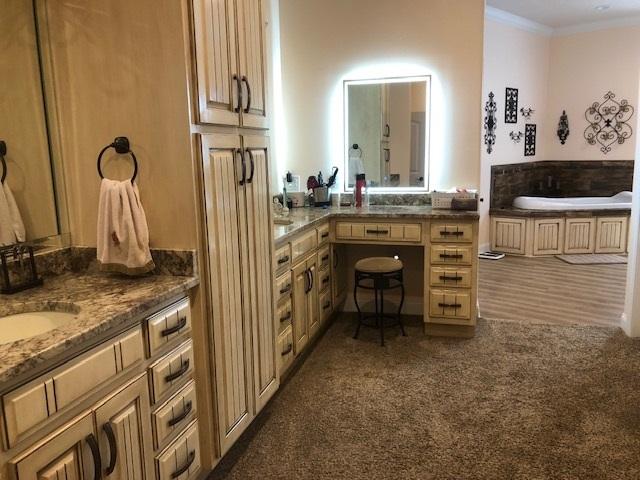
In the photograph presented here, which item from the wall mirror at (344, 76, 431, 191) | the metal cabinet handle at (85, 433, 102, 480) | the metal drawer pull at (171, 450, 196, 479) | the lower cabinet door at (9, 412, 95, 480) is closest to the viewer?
the lower cabinet door at (9, 412, 95, 480)

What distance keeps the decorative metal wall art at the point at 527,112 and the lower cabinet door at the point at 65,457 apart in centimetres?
660

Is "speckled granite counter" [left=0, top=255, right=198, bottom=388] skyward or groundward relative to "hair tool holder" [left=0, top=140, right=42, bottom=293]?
groundward

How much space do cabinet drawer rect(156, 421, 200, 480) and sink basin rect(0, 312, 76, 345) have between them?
54 centimetres

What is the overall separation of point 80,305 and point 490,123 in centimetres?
564

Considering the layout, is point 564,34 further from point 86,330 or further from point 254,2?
point 86,330

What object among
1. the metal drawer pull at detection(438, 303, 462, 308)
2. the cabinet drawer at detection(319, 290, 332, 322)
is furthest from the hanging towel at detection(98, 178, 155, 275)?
the metal drawer pull at detection(438, 303, 462, 308)

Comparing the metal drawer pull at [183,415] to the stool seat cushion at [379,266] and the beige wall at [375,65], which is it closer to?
the stool seat cushion at [379,266]

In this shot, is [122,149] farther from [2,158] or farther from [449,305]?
[449,305]

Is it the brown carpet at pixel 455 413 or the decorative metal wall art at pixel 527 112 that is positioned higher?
the decorative metal wall art at pixel 527 112

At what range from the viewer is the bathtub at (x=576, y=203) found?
614cm

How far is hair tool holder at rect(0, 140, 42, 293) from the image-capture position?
5.33ft

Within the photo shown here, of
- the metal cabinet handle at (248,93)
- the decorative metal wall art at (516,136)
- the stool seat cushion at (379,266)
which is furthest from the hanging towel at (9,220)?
the decorative metal wall art at (516,136)

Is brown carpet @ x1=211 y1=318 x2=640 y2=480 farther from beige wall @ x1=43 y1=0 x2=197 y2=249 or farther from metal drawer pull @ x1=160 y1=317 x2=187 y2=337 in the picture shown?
beige wall @ x1=43 y1=0 x2=197 y2=249

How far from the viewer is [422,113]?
3.80 m
